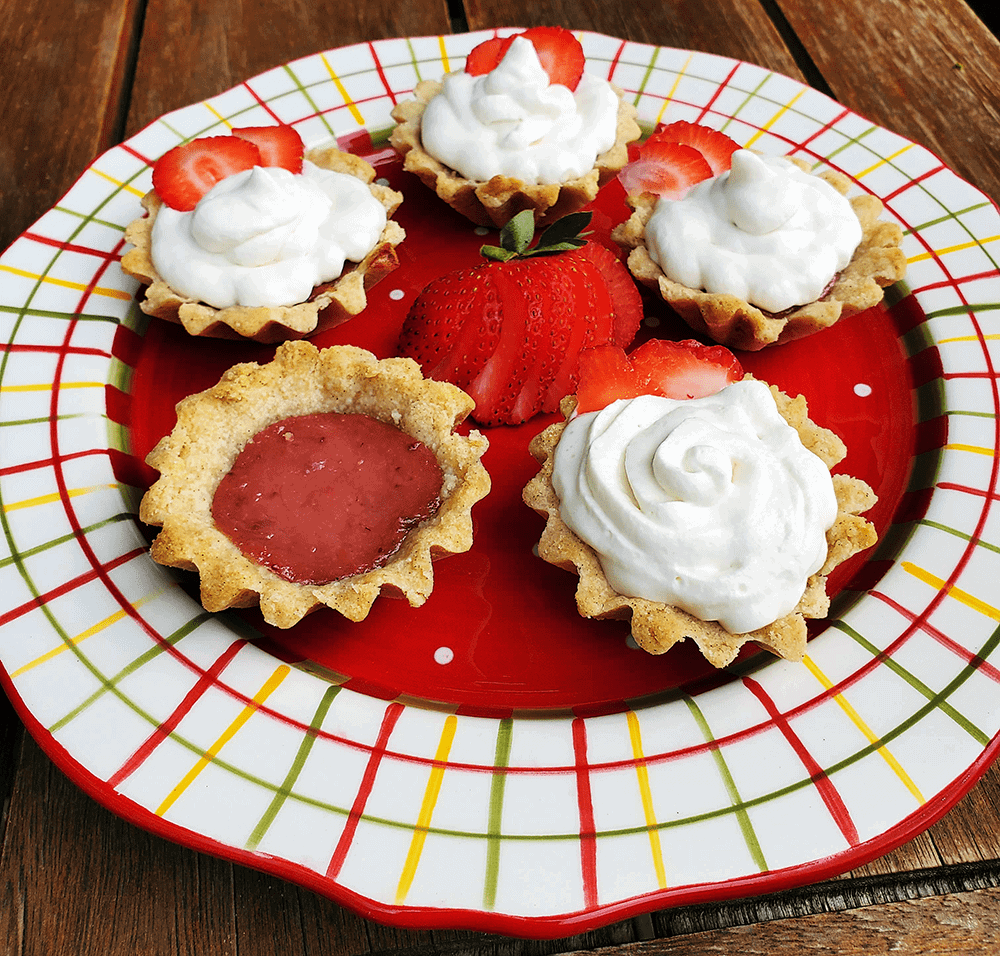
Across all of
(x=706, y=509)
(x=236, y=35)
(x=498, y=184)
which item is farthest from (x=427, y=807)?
(x=236, y=35)

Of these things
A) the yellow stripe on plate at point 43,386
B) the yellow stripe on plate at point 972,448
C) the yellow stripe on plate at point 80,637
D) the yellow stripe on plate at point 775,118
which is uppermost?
the yellow stripe on plate at point 775,118

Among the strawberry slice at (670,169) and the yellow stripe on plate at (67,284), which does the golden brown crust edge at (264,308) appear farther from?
the strawberry slice at (670,169)

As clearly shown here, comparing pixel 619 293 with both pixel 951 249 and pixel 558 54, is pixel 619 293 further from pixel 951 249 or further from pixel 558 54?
pixel 951 249

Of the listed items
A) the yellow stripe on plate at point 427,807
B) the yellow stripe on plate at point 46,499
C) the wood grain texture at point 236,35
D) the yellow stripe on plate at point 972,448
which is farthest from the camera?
the wood grain texture at point 236,35

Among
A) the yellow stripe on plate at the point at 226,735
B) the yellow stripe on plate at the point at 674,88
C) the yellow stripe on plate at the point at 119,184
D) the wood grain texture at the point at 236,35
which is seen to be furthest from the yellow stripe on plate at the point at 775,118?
the yellow stripe on plate at the point at 226,735

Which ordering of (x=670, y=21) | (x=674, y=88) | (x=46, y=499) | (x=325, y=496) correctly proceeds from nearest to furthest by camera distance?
(x=325, y=496)
(x=46, y=499)
(x=674, y=88)
(x=670, y=21)

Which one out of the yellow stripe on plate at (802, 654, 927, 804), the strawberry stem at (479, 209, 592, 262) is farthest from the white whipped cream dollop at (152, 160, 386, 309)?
the yellow stripe on plate at (802, 654, 927, 804)
